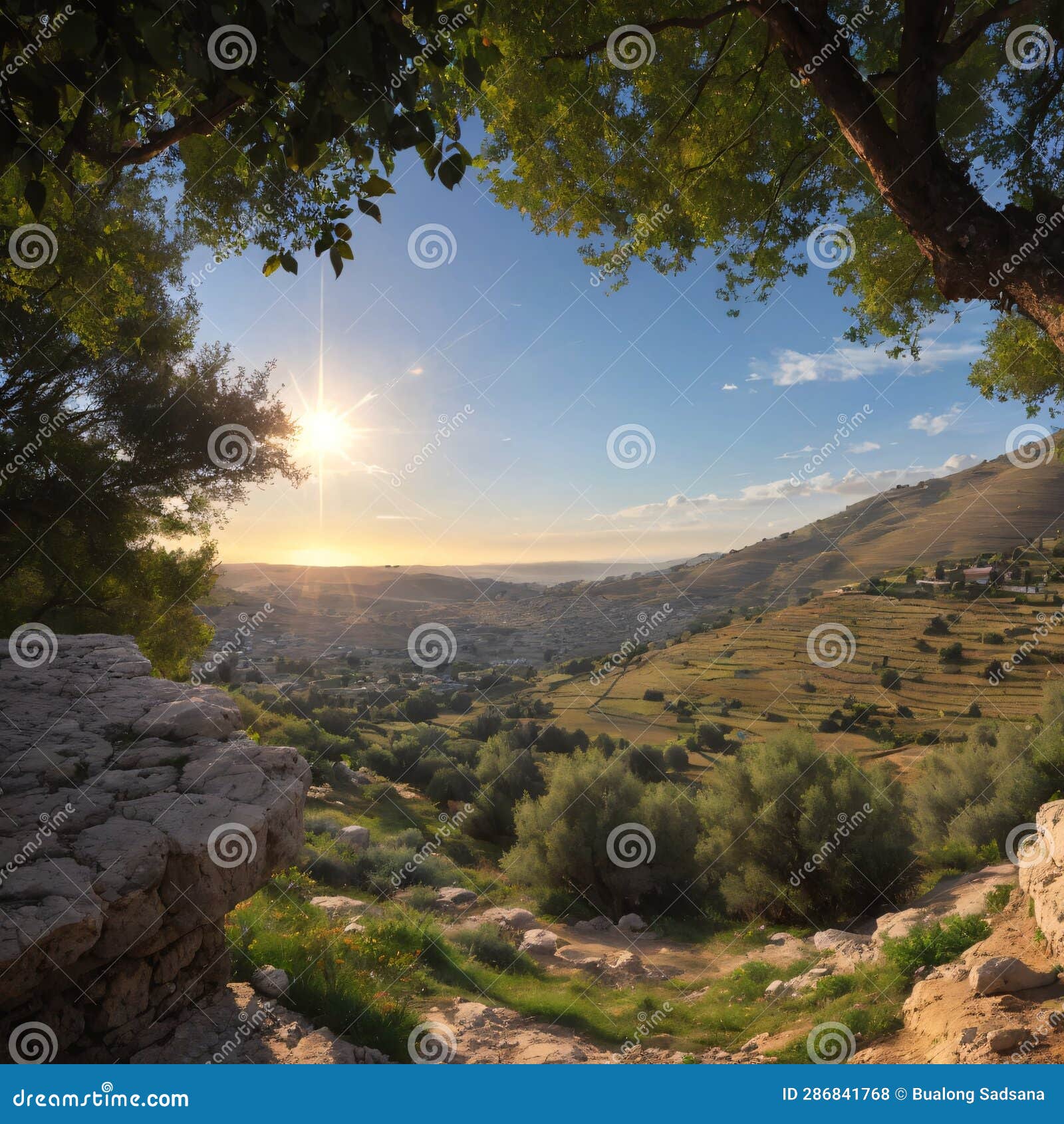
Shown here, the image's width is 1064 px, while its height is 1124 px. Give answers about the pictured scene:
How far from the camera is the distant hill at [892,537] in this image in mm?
35250

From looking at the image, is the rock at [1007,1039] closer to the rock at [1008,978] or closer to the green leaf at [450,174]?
the rock at [1008,978]

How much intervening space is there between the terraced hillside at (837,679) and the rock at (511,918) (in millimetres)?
13482

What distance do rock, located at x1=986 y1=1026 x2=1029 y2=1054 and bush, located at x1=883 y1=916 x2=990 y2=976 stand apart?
6.61 ft

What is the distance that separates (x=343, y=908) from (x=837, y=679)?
1201 inches

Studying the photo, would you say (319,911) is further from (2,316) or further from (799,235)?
(2,316)

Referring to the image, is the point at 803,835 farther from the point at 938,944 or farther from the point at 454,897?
the point at 938,944

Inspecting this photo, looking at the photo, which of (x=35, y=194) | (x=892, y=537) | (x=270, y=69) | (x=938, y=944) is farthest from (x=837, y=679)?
(x=35, y=194)

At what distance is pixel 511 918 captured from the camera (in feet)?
38.8

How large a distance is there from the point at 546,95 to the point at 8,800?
7.76 m

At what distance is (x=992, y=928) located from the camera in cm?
525

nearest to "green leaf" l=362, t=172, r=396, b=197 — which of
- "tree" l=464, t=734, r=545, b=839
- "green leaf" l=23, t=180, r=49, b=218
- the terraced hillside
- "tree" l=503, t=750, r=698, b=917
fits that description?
"green leaf" l=23, t=180, r=49, b=218

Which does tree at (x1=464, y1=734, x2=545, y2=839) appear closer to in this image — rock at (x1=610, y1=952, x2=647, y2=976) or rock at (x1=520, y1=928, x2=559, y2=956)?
rock at (x1=520, y1=928, x2=559, y2=956)

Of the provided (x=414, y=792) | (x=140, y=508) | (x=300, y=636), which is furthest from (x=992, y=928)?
(x=300, y=636)

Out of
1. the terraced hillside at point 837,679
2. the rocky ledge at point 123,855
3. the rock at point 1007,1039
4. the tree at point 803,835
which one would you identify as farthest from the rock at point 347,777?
the rock at point 1007,1039
